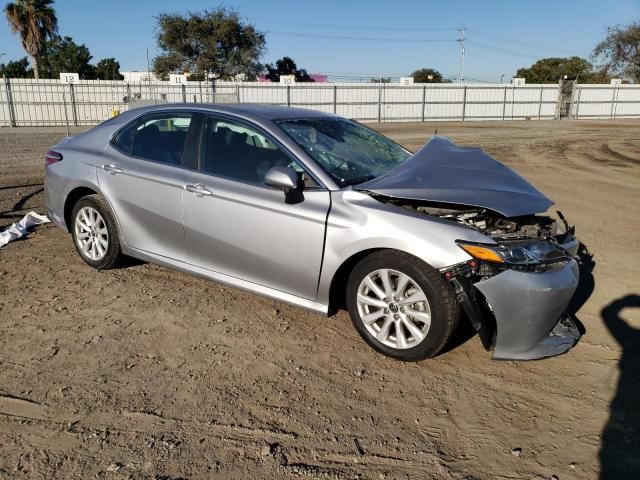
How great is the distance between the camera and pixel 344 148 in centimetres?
448

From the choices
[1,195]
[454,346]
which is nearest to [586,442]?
[454,346]

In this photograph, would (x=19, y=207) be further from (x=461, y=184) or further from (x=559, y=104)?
(x=559, y=104)

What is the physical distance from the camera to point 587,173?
12.2m

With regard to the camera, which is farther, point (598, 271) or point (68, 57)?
point (68, 57)

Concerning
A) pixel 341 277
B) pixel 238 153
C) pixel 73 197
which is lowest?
pixel 341 277

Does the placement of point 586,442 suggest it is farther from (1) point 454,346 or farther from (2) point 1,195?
(2) point 1,195

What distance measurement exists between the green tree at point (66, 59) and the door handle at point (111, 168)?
67402 mm

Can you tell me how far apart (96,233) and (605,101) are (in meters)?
39.5

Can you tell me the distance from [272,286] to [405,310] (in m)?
1.04

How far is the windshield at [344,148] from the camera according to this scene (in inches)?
163

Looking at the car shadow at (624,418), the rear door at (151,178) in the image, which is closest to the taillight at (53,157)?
the rear door at (151,178)

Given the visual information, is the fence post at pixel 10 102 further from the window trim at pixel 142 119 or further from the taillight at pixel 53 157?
the window trim at pixel 142 119

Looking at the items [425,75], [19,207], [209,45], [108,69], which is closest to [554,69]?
[425,75]

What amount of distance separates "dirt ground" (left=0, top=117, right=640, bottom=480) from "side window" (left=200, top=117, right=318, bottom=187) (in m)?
1.10
